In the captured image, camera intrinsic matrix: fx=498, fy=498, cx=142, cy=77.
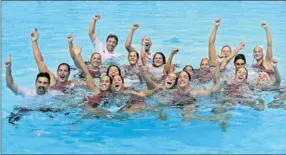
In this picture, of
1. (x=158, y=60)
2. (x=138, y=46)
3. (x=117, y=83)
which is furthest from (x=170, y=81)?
(x=138, y=46)

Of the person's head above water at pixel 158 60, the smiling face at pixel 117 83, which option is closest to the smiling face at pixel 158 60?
the person's head above water at pixel 158 60

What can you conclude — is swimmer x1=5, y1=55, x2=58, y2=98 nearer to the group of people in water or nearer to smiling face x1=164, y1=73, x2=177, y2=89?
the group of people in water

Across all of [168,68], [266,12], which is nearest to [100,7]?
[266,12]

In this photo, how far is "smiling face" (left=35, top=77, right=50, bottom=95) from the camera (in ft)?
22.1

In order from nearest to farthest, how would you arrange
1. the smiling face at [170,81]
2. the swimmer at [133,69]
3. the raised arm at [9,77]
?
the raised arm at [9,77] → the smiling face at [170,81] → the swimmer at [133,69]

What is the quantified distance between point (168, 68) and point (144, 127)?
1.85 meters

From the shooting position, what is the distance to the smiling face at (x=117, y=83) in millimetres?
7012

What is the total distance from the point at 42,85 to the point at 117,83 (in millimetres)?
1039

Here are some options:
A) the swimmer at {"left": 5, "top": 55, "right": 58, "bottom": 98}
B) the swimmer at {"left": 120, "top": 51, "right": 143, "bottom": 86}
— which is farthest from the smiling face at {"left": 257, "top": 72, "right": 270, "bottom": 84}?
the swimmer at {"left": 5, "top": 55, "right": 58, "bottom": 98}

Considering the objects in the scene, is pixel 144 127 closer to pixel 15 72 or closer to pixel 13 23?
pixel 15 72

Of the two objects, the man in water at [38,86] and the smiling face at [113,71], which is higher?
the smiling face at [113,71]

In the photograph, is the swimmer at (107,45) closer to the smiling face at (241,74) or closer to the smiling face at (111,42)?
the smiling face at (111,42)

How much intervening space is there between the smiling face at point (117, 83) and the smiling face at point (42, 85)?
0.92m

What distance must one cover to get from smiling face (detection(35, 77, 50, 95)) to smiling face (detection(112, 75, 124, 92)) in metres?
0.92
